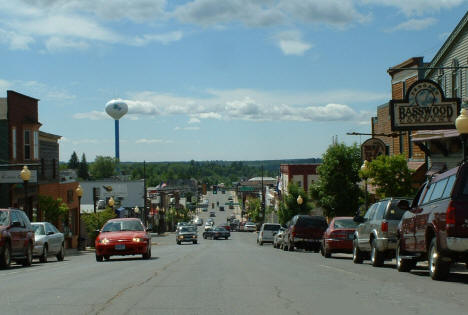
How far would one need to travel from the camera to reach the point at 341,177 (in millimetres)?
44594

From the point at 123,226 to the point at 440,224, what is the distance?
13951 millimetres

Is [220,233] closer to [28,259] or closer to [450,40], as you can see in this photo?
[450,40]

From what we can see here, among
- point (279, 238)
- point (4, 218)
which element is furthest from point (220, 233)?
point (4, 218)

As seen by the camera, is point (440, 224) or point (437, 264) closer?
point (440, 224)

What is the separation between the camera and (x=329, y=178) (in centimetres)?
4456

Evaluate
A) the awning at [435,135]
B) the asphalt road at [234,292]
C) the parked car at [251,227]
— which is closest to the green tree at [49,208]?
the awning at [435,135]

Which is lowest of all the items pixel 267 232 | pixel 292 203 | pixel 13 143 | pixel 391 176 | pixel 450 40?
pixel 267 232

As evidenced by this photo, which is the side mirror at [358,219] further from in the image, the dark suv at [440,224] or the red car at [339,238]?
the red car at [339,238]

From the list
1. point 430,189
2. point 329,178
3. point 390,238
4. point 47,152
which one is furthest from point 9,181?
point 430,189

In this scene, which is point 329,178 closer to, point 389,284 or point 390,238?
point 390,238

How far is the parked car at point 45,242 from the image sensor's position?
83.3ft

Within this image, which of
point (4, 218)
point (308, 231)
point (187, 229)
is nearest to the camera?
point (4, 218)

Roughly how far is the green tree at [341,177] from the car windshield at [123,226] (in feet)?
72.7

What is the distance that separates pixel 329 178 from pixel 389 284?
31272mm
